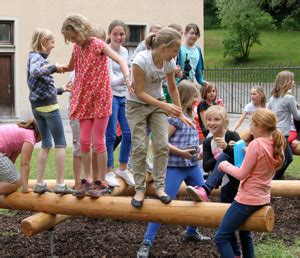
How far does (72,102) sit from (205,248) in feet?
6.89

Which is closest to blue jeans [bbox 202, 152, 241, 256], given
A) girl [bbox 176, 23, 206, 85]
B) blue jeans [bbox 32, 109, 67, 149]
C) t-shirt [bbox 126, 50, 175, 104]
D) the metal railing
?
t-shirt [bbox 126, 50, 175, 104]

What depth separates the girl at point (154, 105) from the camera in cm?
521

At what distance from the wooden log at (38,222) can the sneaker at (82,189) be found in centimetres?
40

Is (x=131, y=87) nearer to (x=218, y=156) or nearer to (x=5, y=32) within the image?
(x=218, y=156)

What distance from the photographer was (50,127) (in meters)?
6.20

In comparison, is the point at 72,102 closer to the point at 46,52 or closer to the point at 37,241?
the point at 46,52

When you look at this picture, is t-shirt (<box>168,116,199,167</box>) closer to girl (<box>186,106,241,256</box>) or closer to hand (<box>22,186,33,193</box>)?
girl (<box>186,106,241,256</box>)

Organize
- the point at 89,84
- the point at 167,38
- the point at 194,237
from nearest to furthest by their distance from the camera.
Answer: the point at 167,38 → the point at 89,84 → the point at 194,237

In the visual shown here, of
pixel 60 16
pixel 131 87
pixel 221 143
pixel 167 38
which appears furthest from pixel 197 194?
pixel 60 16

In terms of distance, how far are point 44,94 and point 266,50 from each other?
4971 cm

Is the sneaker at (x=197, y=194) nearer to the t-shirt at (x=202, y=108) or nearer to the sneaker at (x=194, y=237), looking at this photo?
the sneaker at (x=194, y=237)

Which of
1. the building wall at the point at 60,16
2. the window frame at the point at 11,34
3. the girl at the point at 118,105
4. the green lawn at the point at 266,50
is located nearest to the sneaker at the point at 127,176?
the girl at the point at 118,105

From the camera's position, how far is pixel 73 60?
607cm

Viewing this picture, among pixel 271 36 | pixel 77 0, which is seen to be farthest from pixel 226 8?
pixel 77 0
